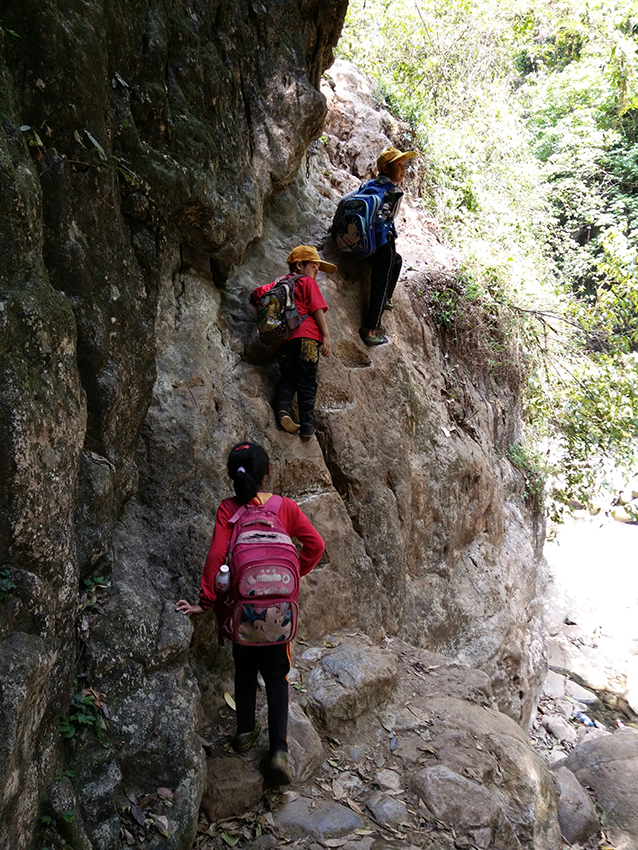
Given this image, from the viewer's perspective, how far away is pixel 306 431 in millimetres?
5117

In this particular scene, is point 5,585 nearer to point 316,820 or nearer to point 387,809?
point 316,820

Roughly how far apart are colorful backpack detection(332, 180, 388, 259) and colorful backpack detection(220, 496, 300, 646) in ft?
12.0

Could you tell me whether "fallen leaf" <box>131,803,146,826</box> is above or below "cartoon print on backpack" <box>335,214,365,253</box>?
below

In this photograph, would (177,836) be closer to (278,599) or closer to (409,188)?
(278,599)

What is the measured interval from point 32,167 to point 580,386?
27.4ft

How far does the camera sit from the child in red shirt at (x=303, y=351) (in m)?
4.91

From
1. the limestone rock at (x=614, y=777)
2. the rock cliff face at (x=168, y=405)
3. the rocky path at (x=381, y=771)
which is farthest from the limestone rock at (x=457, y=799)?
the limestone rock at (x=614, y=777)

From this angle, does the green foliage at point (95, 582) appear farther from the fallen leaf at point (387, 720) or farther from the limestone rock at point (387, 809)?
the fallen leaf at point (387, 720)

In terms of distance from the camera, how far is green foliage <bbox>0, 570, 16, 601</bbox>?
225 cm

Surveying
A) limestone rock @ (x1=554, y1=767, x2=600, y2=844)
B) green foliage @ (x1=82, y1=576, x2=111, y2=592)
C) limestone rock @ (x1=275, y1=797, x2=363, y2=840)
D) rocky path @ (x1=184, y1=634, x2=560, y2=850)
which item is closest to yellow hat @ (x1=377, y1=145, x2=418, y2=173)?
rocky path @ (x1=184, y1=634, x2=560, y2=850)

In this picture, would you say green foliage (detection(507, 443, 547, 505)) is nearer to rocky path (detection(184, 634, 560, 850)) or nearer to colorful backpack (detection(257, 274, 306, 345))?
rocky path (detection(184, 634, 560, 850))

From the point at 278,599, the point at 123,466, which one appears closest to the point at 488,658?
the point at 278,599

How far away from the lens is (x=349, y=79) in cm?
932

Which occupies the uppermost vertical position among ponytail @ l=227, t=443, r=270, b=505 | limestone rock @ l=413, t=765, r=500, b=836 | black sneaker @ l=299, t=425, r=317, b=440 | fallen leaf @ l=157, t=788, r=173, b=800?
black sneaker @ l=299, t=425, r=317, b=440
